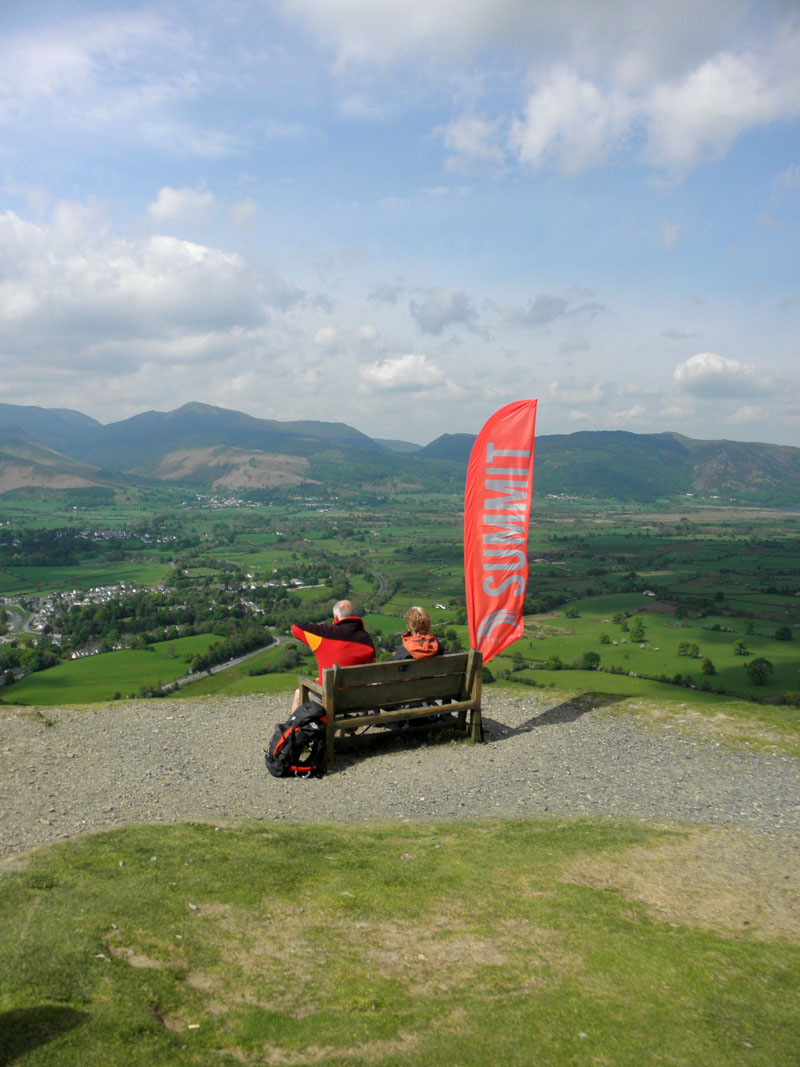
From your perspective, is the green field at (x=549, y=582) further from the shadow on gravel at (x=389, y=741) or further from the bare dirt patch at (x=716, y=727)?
the shadow on gravel at (x=389, y=741)

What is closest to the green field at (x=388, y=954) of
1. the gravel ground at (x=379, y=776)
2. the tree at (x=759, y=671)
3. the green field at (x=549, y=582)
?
the gravel ground at (x=379, y=776)

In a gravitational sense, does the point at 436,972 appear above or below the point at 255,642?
above

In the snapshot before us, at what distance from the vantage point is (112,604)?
203ft

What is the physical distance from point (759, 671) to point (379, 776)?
2629 cm

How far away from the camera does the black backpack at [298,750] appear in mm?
10234

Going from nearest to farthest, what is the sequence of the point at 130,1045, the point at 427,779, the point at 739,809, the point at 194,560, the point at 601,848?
the point at 130,1045
the point at 601,848
the point at 739,809
the point at 427,779
the point at 194,560

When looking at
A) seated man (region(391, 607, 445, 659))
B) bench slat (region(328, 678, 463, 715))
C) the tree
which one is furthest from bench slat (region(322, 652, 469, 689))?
the tree

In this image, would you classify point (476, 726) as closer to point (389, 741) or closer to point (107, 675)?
point (389, 741)

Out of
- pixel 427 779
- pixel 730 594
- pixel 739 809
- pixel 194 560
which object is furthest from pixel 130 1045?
pixel 194 560

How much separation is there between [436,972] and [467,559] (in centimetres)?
861

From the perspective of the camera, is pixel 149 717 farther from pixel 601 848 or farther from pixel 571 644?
pixel 571 644

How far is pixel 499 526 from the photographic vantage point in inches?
506

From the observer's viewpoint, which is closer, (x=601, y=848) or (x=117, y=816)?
(x=601, y=848)

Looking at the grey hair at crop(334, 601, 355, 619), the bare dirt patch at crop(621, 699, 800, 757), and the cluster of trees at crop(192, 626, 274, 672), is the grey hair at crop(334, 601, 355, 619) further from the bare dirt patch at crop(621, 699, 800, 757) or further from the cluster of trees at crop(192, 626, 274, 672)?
the cluster of trees at crop(192, 626, 274, 672)
